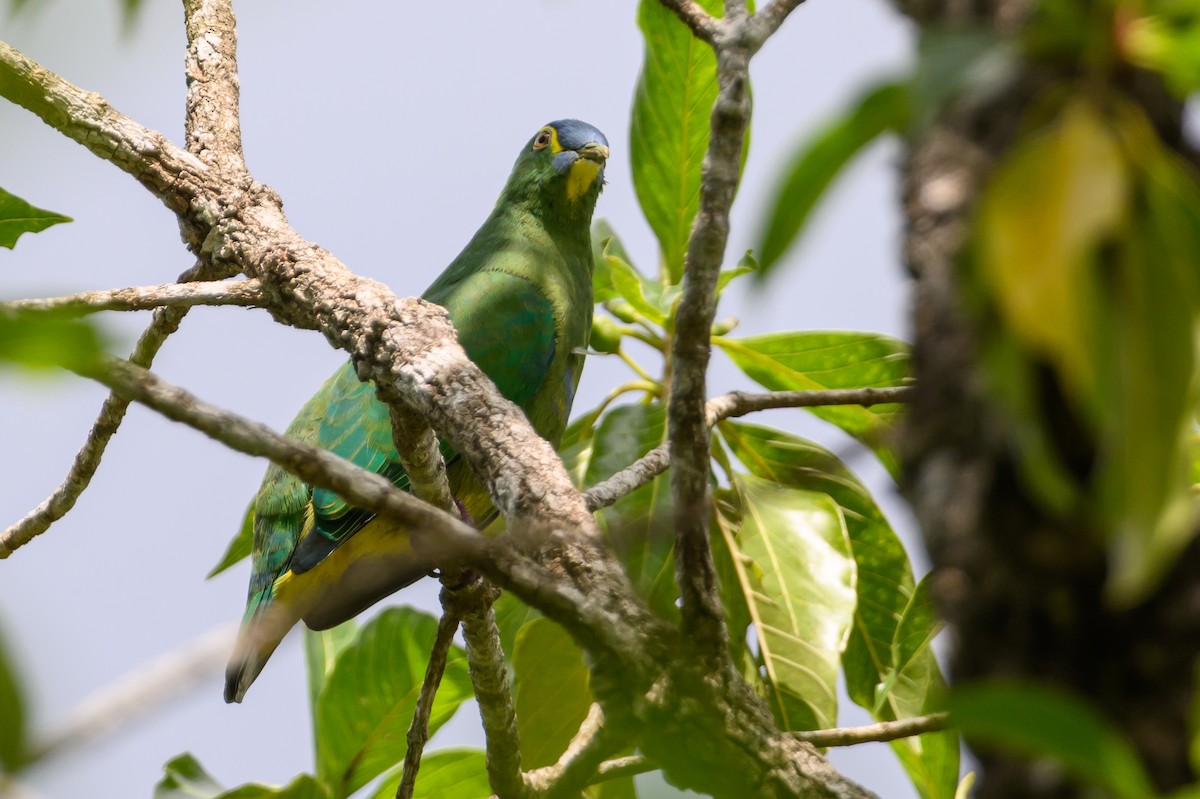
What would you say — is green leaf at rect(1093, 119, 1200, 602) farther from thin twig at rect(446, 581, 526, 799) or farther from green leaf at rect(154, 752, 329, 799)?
green leaf at rect(154, 752, 329, 799)

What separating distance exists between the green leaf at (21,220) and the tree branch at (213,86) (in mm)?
695

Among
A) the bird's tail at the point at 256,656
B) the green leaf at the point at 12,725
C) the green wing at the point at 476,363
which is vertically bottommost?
the green leaf at the point at 12,725

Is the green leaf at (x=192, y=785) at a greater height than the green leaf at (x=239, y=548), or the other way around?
the green leaf at (x=239, y=548)

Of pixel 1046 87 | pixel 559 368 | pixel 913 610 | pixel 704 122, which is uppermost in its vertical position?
pixel 704 122

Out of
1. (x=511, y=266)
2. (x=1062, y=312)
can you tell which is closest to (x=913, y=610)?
(x=1062, y=312)

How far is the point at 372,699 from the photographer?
2965 millimetres

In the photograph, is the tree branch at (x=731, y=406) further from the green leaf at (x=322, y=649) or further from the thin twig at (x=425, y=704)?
the green leaf at (x=322, y=649)

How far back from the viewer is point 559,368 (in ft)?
12.0

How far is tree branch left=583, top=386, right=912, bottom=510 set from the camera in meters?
2.04

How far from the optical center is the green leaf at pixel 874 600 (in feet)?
7.83

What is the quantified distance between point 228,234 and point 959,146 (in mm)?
2091

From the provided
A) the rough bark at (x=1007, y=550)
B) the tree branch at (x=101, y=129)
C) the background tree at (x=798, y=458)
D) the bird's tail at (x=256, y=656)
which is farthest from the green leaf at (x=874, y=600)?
the rough bark at (x=1007, y=550)

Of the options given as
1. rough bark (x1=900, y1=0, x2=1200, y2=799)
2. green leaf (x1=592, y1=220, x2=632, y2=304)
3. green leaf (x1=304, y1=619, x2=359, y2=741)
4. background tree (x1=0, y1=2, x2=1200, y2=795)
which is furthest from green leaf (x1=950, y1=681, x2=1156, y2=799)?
green leaf (x1=304, y1=619, x2=359, y2=741)

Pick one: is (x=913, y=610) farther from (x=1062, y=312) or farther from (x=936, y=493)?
(x=1062, y=312)
